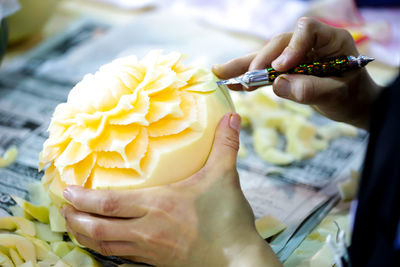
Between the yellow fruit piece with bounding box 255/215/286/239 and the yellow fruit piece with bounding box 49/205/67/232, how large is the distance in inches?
14.1

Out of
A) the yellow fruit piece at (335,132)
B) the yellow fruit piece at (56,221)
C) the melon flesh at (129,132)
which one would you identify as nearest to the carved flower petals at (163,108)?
the melon flesh at (129,132)

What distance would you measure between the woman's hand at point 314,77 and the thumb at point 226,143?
0.10 metres

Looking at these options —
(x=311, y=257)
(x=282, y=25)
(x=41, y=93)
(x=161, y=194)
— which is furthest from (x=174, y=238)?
(x=282, y=25)

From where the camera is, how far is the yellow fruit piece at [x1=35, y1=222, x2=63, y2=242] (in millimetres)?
739

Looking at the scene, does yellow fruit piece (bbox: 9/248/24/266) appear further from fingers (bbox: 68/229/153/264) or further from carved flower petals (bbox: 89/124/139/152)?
carved flower petals (bbox: 89/124/139/152)

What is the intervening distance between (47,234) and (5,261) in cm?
10

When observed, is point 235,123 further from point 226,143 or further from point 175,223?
point 175,223

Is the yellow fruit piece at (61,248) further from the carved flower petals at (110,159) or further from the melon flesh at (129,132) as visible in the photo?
the carved flower petals at (110,159)

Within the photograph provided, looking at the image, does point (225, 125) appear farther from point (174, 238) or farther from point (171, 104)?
point (174, 238)

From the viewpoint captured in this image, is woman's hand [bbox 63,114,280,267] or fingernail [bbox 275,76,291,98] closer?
woman's hand [bbox 63,114,280,267]

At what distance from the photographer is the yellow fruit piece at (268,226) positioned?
0.77 m

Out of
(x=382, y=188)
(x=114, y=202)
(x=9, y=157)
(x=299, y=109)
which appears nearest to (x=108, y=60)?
(x=9, y=157)

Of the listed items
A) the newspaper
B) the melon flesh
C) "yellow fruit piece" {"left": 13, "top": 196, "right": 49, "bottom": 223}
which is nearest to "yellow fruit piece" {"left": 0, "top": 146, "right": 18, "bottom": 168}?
the newspaper

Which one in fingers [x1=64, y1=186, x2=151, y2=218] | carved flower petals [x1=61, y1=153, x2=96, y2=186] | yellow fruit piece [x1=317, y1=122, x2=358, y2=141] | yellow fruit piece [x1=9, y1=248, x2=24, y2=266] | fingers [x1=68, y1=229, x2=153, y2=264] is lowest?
yellow fruit piece [x1=317, y1=122, x2=358, y2=141]
